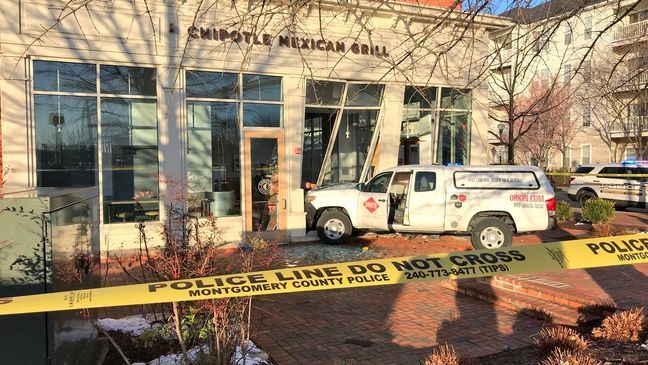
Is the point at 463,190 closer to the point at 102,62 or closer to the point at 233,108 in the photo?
the point at 233,108

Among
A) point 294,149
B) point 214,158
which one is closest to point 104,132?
point 214,158

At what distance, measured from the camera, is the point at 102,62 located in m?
10.2

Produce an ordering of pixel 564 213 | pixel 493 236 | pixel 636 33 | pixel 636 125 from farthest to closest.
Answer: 1. pixel 636 125
2. pixel 636 33
3. pixel 564 213
4. pixel 493 236

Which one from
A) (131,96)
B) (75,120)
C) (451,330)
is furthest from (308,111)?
(451,330)

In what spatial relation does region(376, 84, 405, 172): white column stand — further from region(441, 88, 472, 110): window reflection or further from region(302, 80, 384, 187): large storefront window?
region(441, 88, 472, 110): window reflection

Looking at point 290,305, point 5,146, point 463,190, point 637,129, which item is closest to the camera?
point 290,305

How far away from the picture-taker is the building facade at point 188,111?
31.5ft

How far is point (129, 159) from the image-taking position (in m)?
10.5

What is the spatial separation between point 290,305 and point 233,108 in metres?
5.96

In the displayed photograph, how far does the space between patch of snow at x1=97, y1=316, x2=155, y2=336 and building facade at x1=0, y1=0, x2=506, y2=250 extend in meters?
4.40

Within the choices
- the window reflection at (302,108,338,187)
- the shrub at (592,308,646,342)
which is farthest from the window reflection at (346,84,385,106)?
the shrub at (592,308,646,342)

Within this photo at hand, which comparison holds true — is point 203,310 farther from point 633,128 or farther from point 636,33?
point 633,128

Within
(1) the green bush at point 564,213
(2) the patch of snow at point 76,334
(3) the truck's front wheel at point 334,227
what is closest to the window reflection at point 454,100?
(1) the green bush at point 564,213

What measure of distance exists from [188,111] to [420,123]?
6.35 m
